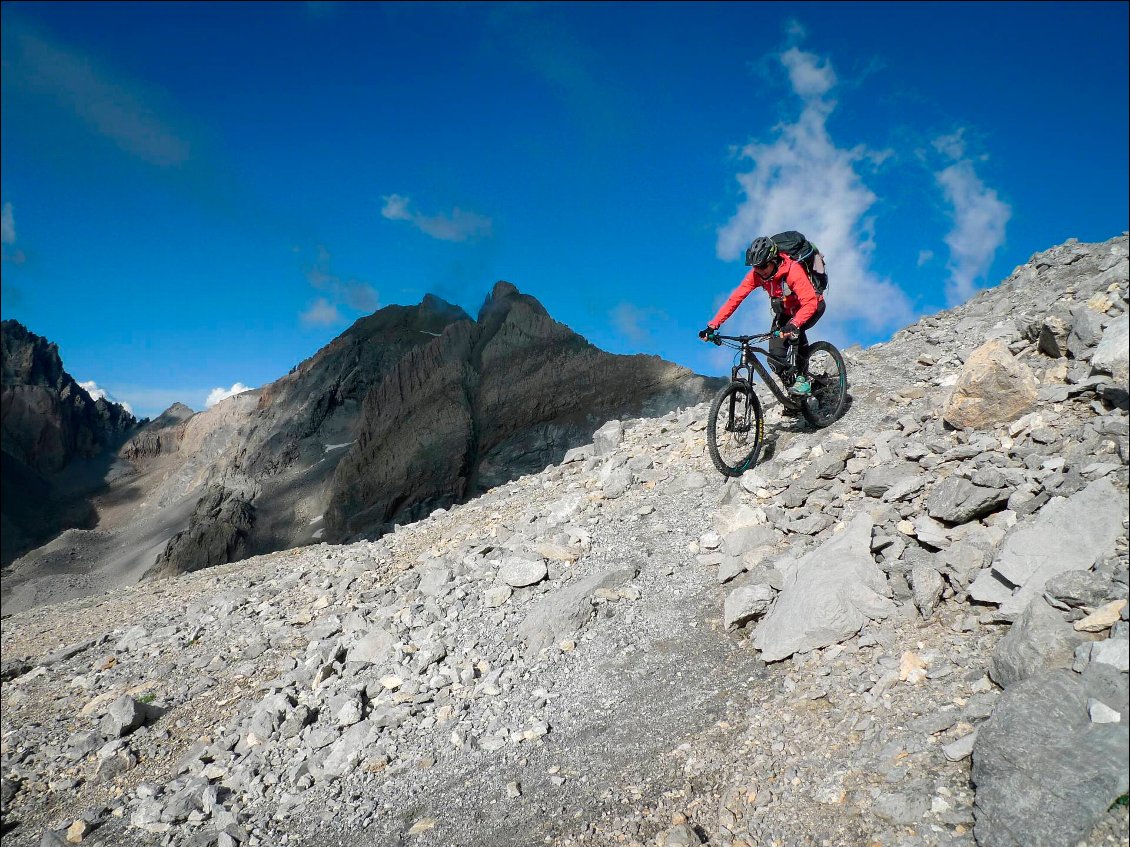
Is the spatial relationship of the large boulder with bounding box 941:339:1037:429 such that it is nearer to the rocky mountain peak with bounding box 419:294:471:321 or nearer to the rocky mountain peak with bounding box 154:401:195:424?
the rocky mountain peak with bounding box 419:294:471:321

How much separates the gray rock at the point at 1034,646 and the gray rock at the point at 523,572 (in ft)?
16.2

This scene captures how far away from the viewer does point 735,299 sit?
8.66 meters

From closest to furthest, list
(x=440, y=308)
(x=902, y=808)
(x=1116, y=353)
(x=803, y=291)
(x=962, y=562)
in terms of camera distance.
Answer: (x=902, y=808) → (x=962, y=562) → (x=1116, y=353) → (x=803, y=291) → (x=440, y=308)

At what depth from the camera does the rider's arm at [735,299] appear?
340 inches

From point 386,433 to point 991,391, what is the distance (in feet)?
178

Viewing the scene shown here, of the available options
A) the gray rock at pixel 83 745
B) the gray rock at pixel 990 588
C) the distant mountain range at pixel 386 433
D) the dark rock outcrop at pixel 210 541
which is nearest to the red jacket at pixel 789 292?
the gray rock at pixel 990 588

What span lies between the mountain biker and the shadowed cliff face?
1623 inches

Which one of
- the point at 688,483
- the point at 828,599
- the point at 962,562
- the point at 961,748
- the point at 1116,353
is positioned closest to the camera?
the point at 961,748

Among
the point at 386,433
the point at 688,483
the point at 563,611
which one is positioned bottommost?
the point at 563,611

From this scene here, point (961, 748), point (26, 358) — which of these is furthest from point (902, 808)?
point (26, 358)

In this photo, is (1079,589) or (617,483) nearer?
(1079,589)

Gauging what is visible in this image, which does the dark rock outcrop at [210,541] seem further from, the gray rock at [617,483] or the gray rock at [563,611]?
the gray rock at [563,611]

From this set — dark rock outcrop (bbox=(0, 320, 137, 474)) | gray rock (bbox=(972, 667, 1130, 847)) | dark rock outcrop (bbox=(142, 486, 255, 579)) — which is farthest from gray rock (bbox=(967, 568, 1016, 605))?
dark rock outcrop (bbox=(0, 320, 137, 474))

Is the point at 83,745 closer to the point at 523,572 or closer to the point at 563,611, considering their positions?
the point at 523,572
